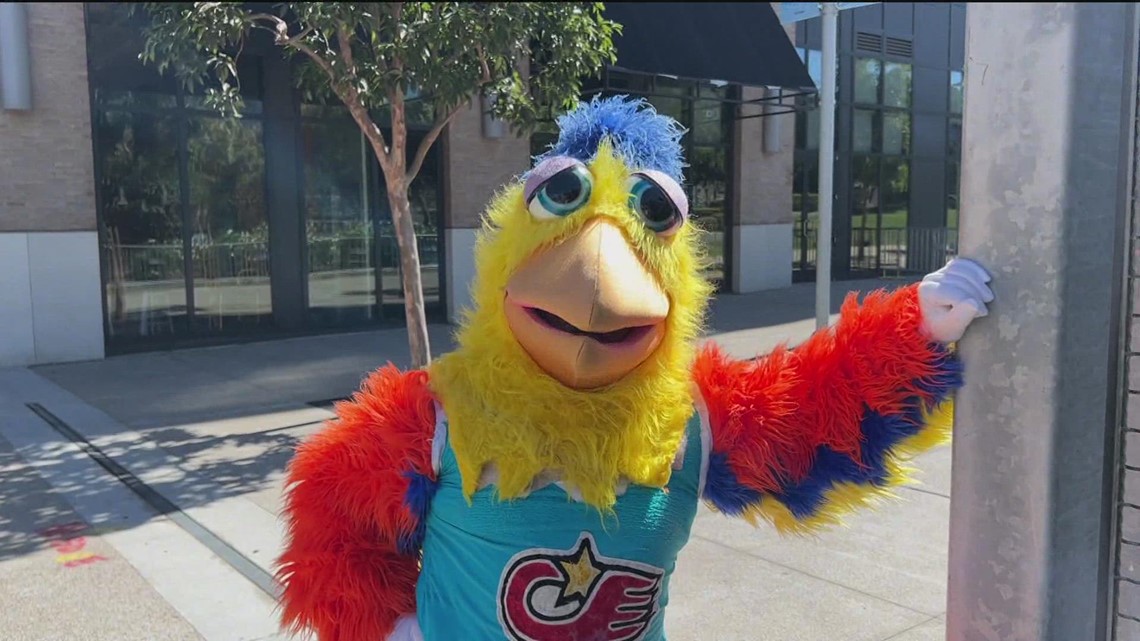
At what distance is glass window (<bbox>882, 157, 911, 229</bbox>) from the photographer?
67.5ft

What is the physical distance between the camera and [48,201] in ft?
33.4

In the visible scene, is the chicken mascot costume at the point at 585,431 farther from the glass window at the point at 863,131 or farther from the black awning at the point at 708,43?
the glass window at the point at 863,131

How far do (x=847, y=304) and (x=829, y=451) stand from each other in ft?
1.09

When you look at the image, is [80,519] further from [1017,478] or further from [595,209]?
[1017,478]

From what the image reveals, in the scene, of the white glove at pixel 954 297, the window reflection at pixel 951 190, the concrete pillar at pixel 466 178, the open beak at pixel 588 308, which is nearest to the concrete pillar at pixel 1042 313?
the white glove at pixel 954 297

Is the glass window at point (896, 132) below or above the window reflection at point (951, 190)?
above

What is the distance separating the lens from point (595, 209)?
1.87 m

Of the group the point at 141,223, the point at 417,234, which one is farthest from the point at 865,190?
the point at 141,223

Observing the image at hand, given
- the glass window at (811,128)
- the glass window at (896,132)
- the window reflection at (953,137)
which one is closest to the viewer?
the glass window at (811,128)

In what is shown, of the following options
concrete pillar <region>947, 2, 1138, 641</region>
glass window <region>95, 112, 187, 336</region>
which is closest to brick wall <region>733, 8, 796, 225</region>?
glass window <region>95, 112, 187, 336</region>

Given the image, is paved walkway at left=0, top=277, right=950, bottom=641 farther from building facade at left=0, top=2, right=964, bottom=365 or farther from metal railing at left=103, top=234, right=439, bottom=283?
metal railing at left=103, top=234, right=439, bottom=283

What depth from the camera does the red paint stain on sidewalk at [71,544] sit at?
4621 mm

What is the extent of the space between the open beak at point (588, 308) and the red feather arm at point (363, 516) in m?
0.36

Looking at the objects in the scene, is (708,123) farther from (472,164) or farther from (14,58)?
(14,58)
